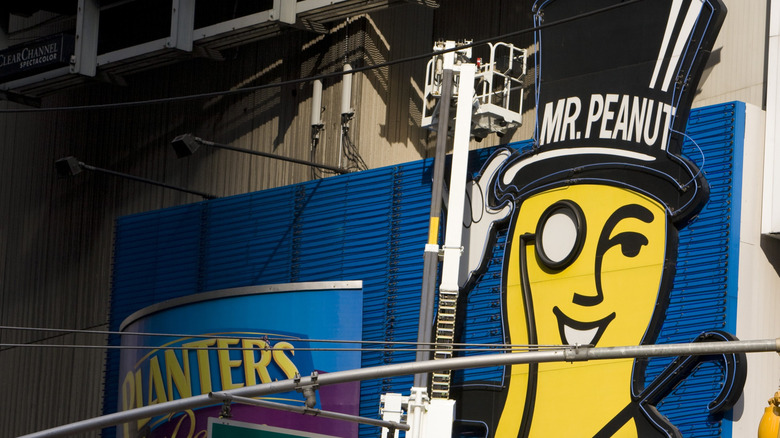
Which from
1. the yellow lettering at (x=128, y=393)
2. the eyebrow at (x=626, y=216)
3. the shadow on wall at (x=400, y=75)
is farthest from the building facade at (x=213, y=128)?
the yellow lettering at (x=128, y=393)

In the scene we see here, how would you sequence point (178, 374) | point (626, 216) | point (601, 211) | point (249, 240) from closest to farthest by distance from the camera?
point (626, 216) < point (601, 211) < point (178, 374) < point (249, 240)

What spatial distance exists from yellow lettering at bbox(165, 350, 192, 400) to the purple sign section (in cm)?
2

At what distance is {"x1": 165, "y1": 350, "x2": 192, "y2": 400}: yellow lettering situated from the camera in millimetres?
26266

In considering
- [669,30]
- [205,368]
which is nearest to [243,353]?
[205,368]

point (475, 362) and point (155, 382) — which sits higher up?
point (475, 362)

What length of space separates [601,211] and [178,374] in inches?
411

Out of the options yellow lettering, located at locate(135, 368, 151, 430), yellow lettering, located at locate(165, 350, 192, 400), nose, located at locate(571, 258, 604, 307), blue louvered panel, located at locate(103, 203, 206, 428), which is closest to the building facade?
blue louvered panel, located at locate(103, 203, 206, 428)

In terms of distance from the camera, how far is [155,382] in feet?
89.0

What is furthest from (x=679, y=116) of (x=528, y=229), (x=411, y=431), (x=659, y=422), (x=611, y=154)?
(x=411, y=431)

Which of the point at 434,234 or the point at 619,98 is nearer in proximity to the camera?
the point at 619,98

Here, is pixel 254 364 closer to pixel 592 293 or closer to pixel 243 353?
pixel 243 353

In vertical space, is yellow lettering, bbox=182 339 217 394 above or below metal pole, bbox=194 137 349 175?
below

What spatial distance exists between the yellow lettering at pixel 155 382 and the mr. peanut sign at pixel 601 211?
812 centimetres

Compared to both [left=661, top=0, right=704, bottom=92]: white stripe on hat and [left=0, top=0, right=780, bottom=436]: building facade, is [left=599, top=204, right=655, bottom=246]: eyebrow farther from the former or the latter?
[left=661, top=0, right=704, bottom=92]: white stripe on hat
